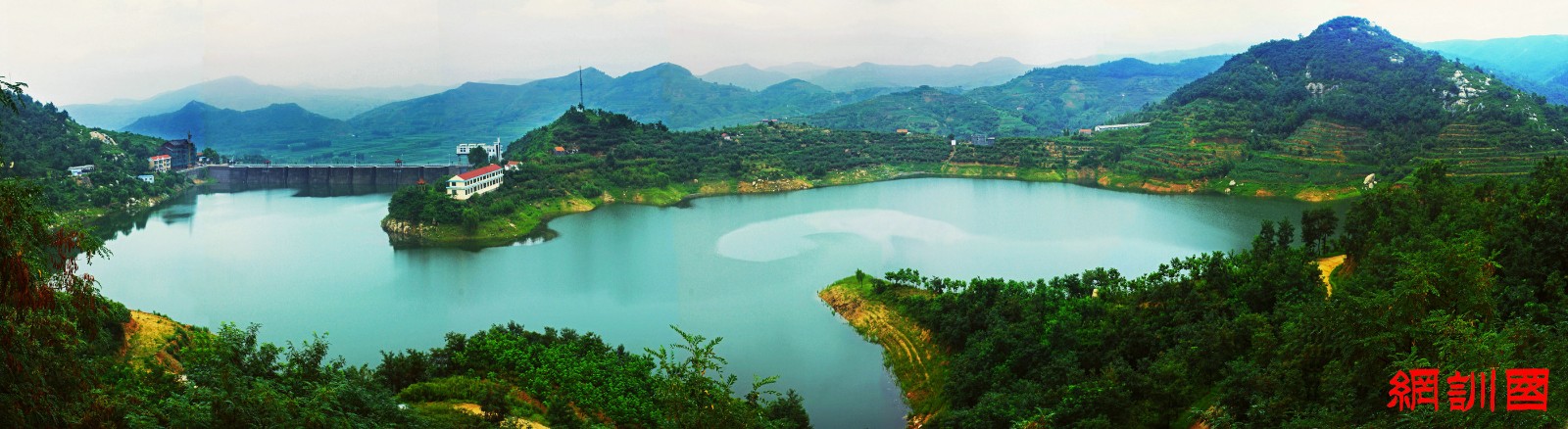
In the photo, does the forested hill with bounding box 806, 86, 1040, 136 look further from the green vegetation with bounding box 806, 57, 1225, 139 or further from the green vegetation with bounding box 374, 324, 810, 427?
the green vegetation with bounding box 374, 324, 810, 427

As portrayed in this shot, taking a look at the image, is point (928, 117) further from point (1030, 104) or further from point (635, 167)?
point (635, 167)

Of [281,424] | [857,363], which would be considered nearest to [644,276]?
[857,363]

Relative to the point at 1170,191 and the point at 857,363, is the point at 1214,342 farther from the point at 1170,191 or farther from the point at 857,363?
the point at 1170,191

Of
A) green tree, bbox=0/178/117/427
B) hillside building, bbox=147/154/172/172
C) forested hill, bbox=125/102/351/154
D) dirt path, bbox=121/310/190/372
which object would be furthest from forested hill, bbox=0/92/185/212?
green tree, bbox=0/178/117/427

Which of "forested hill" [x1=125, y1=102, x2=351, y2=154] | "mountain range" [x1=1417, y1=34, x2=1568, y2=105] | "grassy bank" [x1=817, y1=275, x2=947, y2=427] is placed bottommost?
"grassy bank" [x1=817, y1=275, x2=947, y2=427]

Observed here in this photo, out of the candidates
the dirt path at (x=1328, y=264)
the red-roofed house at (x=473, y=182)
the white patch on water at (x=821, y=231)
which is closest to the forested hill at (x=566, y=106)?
the red-roofed house at (x=473, y=182)

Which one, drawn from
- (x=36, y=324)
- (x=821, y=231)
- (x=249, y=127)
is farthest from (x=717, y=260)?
(x=249, y=127)
